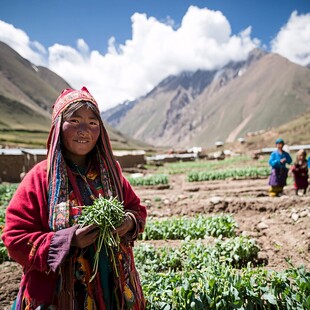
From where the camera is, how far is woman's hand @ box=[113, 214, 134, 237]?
5.51ft

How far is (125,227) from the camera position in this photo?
1.72 meters

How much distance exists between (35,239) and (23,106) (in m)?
110

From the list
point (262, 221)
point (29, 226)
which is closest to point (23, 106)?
point (262, 221)

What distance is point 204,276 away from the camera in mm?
2758

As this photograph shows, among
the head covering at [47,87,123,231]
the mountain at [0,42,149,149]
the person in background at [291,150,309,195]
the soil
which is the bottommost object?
the soil

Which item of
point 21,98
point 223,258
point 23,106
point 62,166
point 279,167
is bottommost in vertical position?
point 223,258

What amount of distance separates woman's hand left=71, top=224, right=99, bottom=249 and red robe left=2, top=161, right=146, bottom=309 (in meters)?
0.03

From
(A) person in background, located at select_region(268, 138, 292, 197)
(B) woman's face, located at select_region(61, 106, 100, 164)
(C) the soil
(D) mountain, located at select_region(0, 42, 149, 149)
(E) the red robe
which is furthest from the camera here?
(D) mountain, located at select_region(0, 42, 149, 149)

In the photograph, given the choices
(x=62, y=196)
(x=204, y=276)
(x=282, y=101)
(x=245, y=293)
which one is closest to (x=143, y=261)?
(x=204, y=276)

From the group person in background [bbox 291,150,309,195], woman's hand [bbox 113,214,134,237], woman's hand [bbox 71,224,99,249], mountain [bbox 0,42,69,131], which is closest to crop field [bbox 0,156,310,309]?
woman's hand [bbox 113,214,134,237]

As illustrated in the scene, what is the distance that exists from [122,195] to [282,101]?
16331 cm

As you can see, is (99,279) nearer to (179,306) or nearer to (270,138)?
(179,306)

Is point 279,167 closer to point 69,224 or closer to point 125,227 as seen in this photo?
point 125,227

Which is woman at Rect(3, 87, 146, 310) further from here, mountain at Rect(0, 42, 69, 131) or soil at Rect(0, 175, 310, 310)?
mountain at Rect(0, 42, 69, 131)
